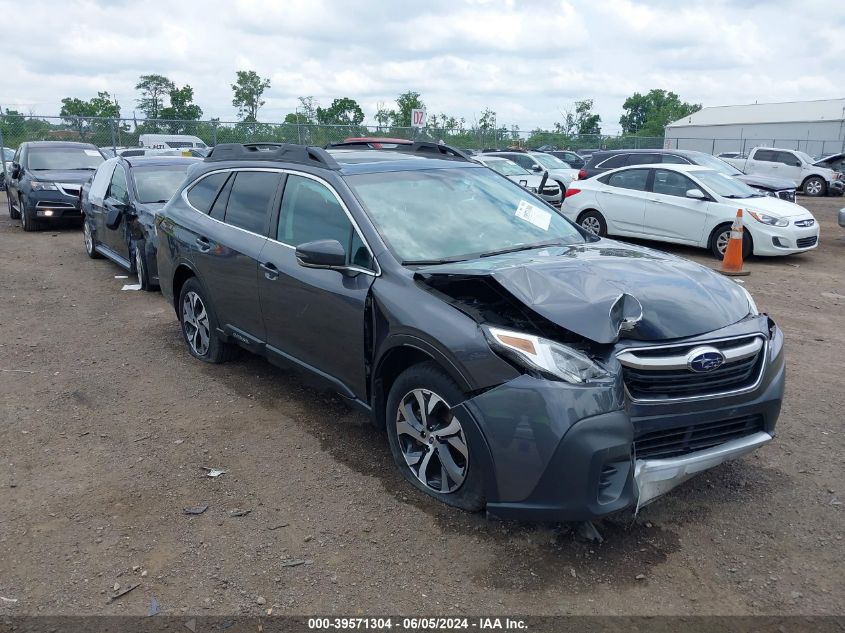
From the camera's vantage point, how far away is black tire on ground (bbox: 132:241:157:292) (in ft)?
28.0

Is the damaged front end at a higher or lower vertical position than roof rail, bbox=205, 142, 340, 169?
lower

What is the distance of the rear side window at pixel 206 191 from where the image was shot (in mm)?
5531

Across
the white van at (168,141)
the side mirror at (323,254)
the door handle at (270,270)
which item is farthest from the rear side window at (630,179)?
the white van at (168,141)

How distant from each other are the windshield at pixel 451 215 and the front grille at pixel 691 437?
→ 146cm

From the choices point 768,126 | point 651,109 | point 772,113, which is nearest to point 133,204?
point 768,126

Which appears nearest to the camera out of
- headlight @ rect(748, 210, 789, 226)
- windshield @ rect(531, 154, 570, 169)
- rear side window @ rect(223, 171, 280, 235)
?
rear side window @ rect(223, 171, 280, 235)

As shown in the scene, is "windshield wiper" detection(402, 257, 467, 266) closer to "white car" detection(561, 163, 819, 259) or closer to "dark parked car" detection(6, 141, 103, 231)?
"white car" detection(561, 163, 819, 259)

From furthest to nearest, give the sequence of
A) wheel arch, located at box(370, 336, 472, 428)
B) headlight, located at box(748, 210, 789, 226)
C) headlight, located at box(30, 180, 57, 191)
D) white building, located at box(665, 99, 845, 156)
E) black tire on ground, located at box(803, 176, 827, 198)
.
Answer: white building, located at box(665, 99, 845, 156) → black tire on ground, located at box(803, 176, 827, 198) → headlight, located at box(30, 180, 57, 191) → headlight, located at box(748, 210, 789, 226) → wheel arch, located at box(370, 336, 472, 428)

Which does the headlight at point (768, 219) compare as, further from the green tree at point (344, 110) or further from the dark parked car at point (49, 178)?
the green tree at point (344, 110)

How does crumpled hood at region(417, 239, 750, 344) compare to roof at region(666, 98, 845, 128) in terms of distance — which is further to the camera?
roof at region(666, 98, 845, 128)

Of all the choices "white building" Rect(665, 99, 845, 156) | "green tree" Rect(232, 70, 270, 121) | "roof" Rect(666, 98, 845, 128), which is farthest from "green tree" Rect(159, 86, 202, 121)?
"roof" Rect(666, 98, 845, 128)

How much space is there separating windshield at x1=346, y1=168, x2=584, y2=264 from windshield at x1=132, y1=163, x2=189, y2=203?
5.20 m

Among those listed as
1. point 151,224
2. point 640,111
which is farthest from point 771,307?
point 640,111

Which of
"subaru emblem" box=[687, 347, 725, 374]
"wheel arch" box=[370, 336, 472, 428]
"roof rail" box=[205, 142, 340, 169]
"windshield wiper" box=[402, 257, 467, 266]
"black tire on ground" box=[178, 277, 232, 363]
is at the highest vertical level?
"roof rail" box=[205, 142, 340, 169]
